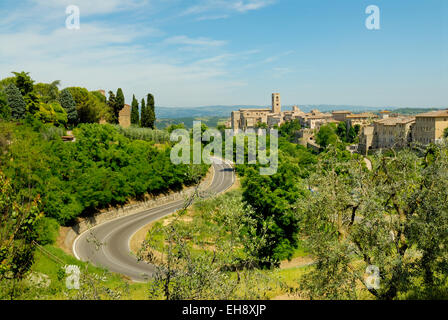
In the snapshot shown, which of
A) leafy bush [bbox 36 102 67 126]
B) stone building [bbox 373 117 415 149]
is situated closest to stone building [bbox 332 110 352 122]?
stone building [bbox 373 117 415 149]

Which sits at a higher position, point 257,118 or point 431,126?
point 257,118

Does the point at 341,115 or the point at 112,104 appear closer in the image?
the point at 112,104

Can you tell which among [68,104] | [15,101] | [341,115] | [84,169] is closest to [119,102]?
[68,104]

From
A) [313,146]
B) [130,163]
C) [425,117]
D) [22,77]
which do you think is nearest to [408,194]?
[130,163]

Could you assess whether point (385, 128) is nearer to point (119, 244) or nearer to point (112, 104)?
point (112, 104)

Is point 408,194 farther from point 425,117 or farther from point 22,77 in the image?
point 425,117
